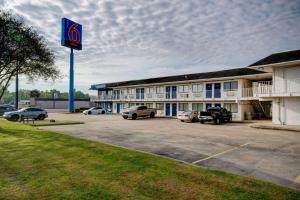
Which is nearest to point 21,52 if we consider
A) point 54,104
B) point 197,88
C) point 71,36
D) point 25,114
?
point 25,114

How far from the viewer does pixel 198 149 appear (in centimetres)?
1057

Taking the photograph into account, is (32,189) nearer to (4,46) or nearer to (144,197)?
(144,197)

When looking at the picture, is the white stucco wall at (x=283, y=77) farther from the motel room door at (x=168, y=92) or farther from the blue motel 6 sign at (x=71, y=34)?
the blue motel 6 sign at (x=71, y=34)

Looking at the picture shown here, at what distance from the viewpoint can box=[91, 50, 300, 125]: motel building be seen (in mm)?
21609

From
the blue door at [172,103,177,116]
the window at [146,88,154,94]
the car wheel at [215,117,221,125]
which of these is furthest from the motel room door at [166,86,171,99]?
the car wheel at [215,117,221,125]

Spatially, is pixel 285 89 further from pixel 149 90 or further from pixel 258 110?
pixel 149 90

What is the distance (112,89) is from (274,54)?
3446 cm

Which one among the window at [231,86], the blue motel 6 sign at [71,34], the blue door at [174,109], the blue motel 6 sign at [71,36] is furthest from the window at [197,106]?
the blue motel 6 sign at [71,34]

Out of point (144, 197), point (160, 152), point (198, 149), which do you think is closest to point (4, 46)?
point (160, 152)

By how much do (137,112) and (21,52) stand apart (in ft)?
56.7

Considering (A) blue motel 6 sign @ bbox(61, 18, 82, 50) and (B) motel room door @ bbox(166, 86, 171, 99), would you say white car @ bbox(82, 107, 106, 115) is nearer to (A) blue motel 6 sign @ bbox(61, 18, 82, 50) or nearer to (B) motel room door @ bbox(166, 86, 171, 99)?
(A) blue motel 6 sign @ bbox(61, 18, 82, 50)

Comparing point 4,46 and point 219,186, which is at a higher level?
point 4,46

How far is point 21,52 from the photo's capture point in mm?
18109

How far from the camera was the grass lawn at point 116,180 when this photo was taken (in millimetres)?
5055
